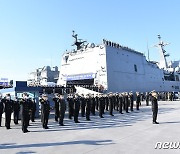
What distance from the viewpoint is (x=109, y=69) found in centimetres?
2414

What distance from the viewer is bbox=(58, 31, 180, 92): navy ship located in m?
24.3

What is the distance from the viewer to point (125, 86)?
26.1 m

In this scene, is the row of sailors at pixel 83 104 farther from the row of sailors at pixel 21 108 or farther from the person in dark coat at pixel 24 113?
the person in dark coat at pixel 24 113

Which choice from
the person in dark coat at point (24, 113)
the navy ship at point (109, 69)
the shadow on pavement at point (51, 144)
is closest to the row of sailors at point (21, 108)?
the person in dark coat at point (24, 113)

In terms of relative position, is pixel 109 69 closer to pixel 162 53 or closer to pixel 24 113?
pixel 24 113

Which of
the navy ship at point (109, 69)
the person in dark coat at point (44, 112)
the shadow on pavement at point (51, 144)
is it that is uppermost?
the navy ship at point (109, 69)

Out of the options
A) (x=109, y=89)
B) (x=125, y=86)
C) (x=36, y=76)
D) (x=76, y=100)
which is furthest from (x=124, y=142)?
(x=36, y=76)

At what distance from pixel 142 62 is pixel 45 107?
2444 centimetres

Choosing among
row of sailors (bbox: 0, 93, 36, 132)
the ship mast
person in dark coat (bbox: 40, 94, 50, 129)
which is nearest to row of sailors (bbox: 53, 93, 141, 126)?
person in dark coat (bbox: 40, 94, 50, 129)

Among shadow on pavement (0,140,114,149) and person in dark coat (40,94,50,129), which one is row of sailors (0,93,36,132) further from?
shadow on pavement (0,140,114,149)

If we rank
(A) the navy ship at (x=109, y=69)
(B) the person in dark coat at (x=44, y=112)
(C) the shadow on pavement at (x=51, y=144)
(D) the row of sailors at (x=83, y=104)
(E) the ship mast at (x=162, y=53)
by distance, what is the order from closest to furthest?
(C) the shadow on pavement at (x=51, y=144)
(B) the person in dark coat at (x=44, y=112)
(D) the row of sailors at (x=83, y=104)
(A) the navy ship at (x=109, y=69)
(E) the ship mast at (x=162, y=53)

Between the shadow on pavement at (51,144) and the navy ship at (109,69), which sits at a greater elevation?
the navy ship at (109,69)

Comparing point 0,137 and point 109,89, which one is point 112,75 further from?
point 0,137

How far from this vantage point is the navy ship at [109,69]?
24.3 m
